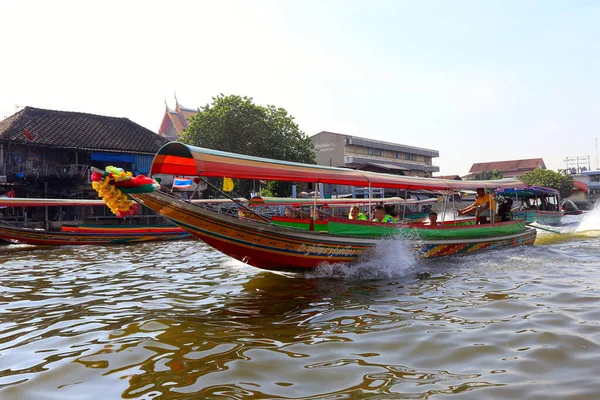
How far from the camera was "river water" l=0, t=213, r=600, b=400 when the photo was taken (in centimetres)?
297

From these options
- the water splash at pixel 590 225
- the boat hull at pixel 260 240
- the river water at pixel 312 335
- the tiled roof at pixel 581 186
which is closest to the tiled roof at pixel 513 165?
the tiled roof at pixel 581 186

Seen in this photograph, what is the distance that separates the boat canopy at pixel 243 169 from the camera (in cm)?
588

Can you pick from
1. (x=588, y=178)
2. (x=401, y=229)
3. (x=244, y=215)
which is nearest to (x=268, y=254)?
(x=244, y=215)

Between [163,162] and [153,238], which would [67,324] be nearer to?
[163,162]

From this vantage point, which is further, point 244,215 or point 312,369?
point 244,215

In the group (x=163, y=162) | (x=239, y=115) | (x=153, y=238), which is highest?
(x=239, y=115)

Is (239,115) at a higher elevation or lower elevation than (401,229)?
higher

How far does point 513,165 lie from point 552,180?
1630 cm

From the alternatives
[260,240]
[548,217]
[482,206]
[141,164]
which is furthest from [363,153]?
[260,240]

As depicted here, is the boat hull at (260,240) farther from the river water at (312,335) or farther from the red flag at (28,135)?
the red flag at (28,135)

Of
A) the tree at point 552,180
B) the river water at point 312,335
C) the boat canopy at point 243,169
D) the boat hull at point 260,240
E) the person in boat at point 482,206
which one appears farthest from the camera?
the tree at point 552,180

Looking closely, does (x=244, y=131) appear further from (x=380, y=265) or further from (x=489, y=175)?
(x=489, y=175)

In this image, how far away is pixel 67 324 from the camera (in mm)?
4641

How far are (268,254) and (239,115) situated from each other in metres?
17.3
